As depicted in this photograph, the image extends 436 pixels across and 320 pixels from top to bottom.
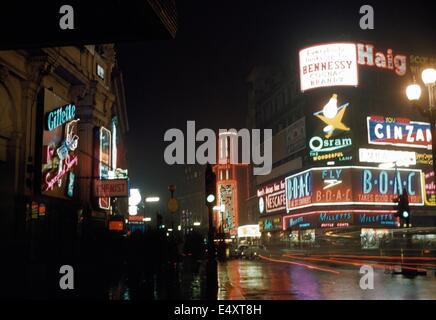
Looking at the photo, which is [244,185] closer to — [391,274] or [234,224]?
[234,224]

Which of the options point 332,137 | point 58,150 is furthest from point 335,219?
point 58,150

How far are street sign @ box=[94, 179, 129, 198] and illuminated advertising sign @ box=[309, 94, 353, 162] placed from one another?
4563 centimetres

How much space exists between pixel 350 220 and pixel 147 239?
187 feet

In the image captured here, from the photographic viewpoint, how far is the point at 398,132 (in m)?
74.6

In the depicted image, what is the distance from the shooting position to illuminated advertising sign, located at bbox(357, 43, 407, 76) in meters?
75.1

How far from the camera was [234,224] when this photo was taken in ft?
401

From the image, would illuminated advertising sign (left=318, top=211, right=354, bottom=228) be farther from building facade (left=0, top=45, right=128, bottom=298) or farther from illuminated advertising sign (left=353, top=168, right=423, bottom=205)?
building facade (left=0, top=45, right=128, bottom=298)

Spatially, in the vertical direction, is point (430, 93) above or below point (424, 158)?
below

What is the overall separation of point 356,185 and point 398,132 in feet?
35.6

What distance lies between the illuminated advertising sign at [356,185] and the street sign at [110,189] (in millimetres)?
44736

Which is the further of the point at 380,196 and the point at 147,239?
the point at 380,196

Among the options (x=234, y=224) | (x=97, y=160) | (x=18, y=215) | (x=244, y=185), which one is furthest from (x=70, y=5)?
(x=244, y=185)

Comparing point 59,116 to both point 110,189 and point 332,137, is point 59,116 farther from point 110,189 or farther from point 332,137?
point 332,137

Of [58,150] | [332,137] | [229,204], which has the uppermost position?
[332,137]
